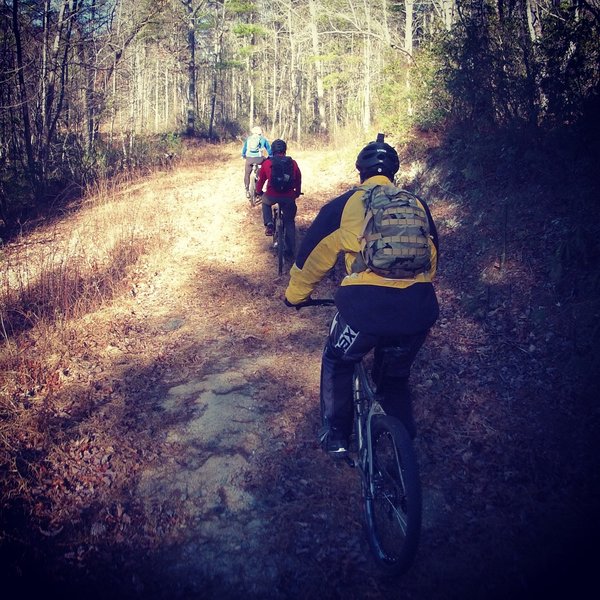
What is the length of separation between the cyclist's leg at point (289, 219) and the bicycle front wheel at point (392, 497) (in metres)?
5.97

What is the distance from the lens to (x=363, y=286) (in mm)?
2842

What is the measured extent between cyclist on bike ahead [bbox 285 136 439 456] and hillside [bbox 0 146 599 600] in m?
1.00

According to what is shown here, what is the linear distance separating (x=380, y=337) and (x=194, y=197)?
41.6ft

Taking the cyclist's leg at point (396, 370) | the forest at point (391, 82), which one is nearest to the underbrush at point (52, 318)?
the forest at point (391, 82)

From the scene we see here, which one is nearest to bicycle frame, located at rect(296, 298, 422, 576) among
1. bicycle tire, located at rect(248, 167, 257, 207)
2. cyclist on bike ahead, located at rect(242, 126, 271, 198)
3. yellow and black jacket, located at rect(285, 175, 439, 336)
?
yellow and black jacket, located at rect(285, 175, 439, 336)

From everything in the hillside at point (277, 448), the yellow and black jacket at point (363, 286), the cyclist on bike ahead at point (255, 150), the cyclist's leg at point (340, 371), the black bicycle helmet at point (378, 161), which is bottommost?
the hillside at point (277, 448)

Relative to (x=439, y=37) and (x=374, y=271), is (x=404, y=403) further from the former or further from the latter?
(x=439, y=37)

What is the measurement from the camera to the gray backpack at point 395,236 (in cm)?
265

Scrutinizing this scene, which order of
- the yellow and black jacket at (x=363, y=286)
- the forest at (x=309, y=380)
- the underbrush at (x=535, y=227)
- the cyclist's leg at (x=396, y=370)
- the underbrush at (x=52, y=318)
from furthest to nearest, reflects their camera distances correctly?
the underbrush at (x=535, y=227) → the underbrush at (x=52, y=318) → the forest at (x=309, y=380) → the cyclist's leg at (x=396, y=370) → the yellow and black jacket at (x=363, y=286)

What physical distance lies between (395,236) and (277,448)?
8.50 feet

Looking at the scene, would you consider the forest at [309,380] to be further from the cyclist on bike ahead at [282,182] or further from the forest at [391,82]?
the cyclist on bike ahead at [282,182]

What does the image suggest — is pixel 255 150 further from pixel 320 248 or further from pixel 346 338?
pixel 346 338

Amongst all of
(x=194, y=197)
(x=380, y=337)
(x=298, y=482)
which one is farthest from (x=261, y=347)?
(x=194, y=197)

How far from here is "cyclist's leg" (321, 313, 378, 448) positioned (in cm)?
306
